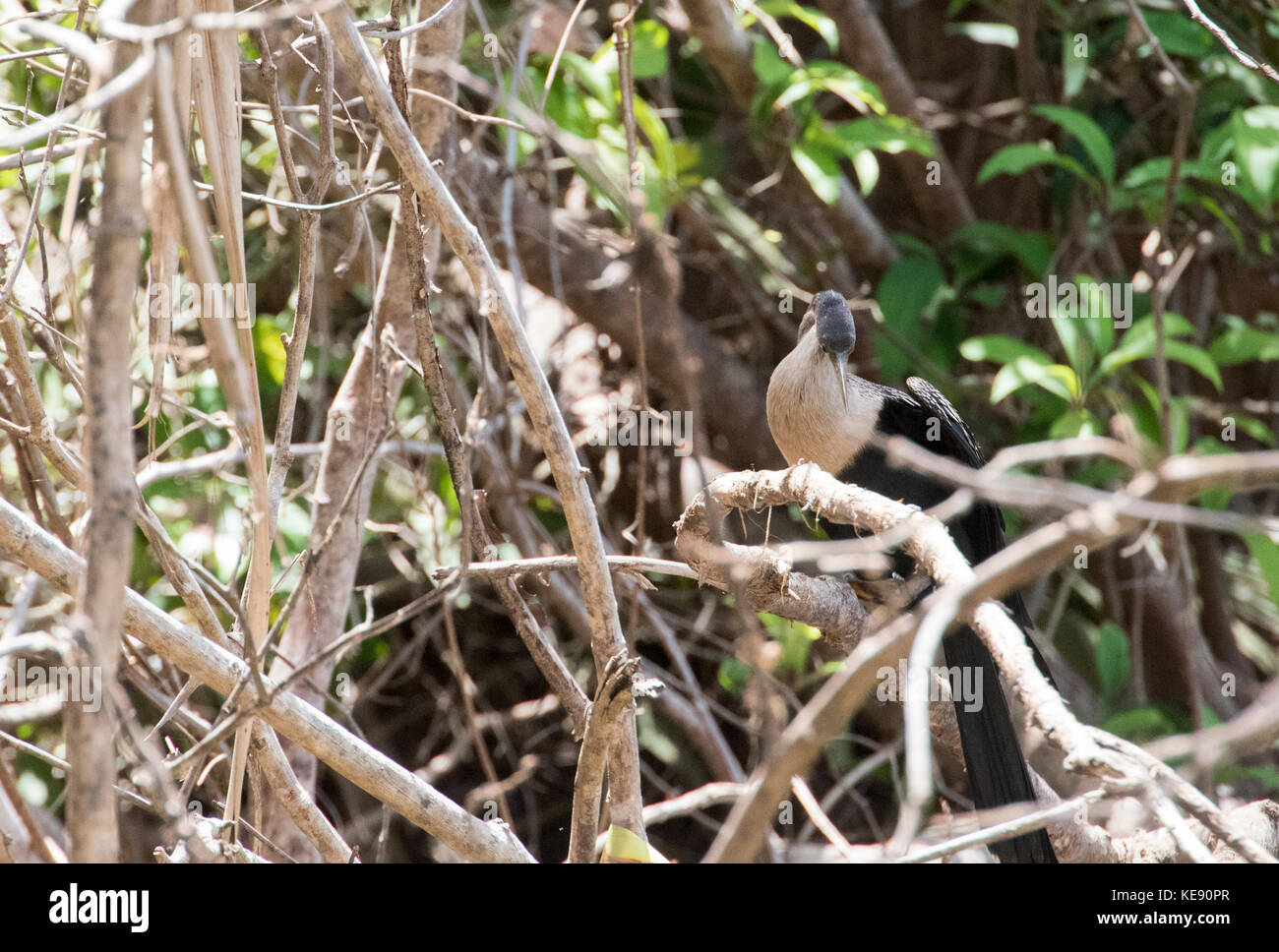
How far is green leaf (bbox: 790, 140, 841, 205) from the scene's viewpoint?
10.6 ft

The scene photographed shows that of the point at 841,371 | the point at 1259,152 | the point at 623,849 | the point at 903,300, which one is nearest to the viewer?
the point at 623,849

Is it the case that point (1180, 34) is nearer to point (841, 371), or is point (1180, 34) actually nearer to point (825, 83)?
point (825, 83)

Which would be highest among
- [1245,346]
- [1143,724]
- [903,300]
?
[903,300]

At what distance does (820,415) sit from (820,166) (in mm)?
937

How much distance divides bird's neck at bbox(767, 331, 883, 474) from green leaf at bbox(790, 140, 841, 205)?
0.58 m

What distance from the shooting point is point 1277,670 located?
4152 mm

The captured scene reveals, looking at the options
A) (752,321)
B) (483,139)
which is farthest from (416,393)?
(752,321)

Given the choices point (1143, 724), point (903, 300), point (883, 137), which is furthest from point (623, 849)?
point (903, 300)

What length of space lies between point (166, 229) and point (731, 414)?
2.73 m

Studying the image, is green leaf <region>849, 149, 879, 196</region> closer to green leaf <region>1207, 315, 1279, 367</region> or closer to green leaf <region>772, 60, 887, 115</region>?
green leaf <region>772, 60, 887, 115</region>

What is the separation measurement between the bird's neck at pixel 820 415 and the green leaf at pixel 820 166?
0.58 meters

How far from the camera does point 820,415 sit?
110 inches

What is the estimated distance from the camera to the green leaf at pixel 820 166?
10.6 feet
